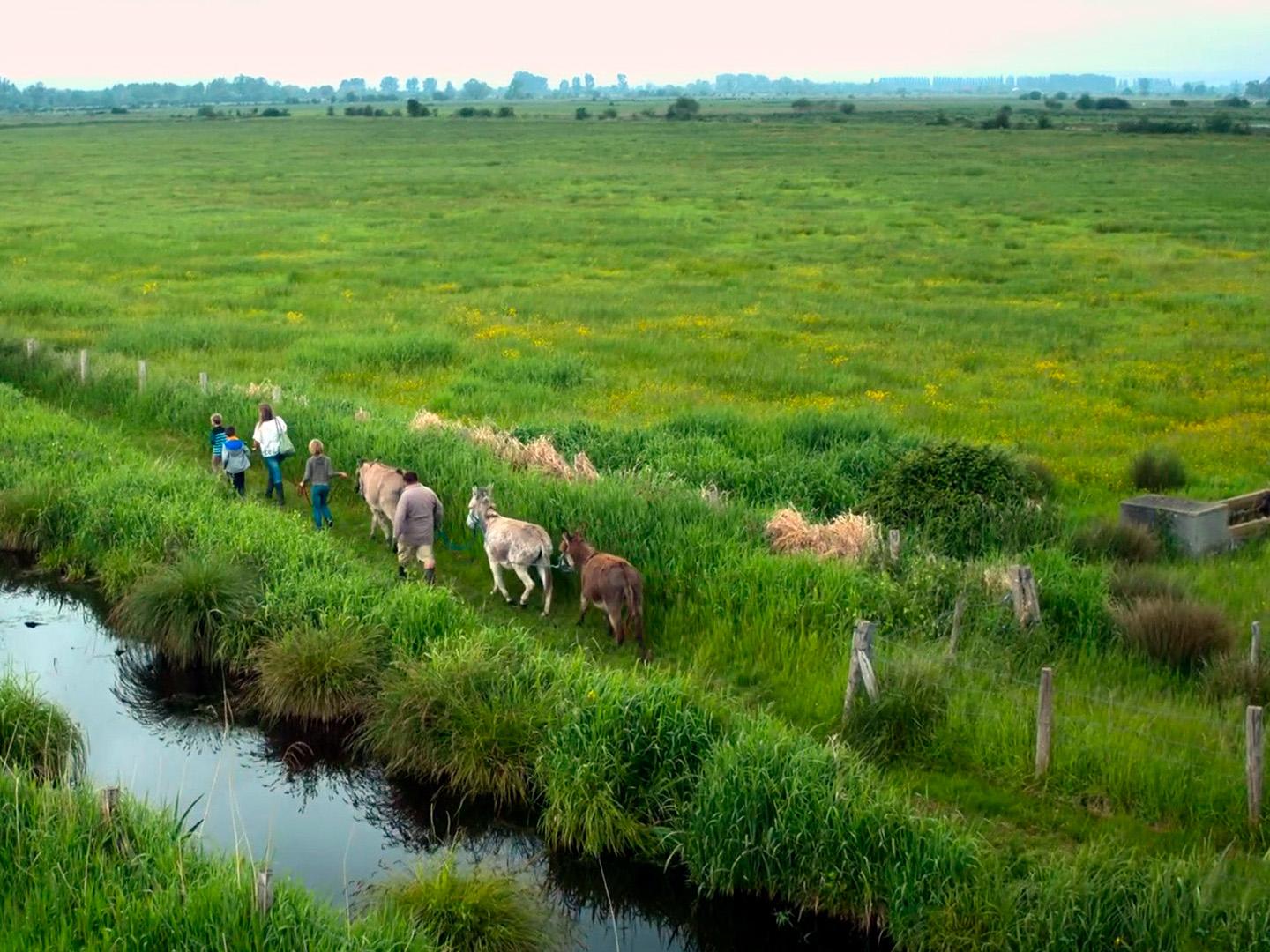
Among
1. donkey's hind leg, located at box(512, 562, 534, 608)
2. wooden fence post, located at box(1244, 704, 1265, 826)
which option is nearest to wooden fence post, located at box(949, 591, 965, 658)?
wooden fence post, located at box(1244, 704, 1265, 826)

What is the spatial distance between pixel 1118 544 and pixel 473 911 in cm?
1033

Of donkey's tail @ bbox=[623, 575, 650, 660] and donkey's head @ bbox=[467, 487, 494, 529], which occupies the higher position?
donkey's head @ bbox=[467, 487, 494, 529]

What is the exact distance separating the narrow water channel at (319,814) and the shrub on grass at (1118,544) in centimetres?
811

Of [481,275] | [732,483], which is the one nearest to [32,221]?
[481,275]

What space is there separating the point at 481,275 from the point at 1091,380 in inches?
803

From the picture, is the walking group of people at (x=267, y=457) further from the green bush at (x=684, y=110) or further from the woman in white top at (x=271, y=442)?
the green bush at (x=684, y=110)

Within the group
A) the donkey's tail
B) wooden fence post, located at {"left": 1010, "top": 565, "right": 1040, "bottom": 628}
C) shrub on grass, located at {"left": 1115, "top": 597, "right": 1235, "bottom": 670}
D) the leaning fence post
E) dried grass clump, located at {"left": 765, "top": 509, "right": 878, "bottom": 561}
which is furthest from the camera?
dried grass clump, located at {"left": 765, "top": 509, "right": 878, "bottom": 561}

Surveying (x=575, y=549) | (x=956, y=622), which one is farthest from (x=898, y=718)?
(x=575, y=549)

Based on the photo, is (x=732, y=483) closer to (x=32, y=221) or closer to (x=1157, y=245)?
(x=1157, y=245)

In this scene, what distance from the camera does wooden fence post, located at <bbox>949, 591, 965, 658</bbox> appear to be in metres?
13.6

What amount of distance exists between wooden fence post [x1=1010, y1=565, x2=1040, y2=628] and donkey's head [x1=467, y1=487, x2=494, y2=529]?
19.8 feet

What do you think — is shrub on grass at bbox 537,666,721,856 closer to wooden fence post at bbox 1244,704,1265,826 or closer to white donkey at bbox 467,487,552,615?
white donkey at bbox 467,487,552,615

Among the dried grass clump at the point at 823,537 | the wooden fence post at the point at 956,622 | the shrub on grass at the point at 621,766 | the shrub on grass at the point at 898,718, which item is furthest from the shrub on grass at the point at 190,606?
the wooden fence post at the point at 956,622

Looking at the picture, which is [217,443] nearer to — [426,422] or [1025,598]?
[426,422]
